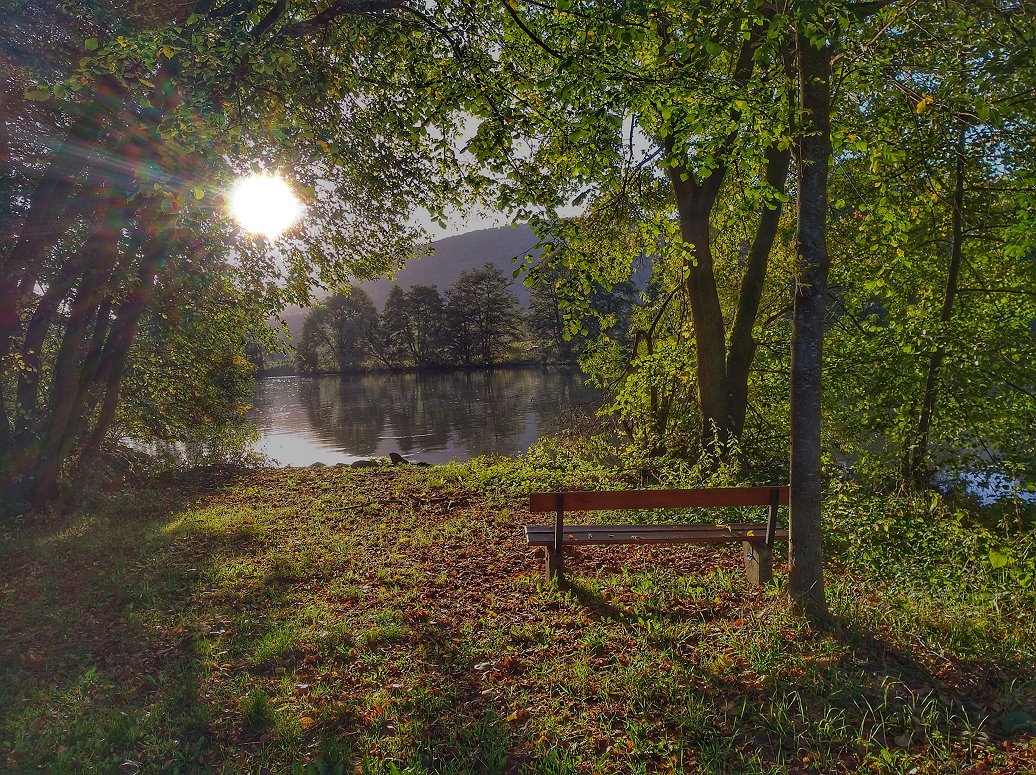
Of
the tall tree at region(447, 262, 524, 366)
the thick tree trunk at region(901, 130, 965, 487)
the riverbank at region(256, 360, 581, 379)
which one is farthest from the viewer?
the tall tree at region(447, 262, 524, 366)

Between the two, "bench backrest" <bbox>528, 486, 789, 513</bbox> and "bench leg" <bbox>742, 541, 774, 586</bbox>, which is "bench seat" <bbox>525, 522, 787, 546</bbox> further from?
"bench backrest" <bbox>528, 486, 789, 513</bbox>

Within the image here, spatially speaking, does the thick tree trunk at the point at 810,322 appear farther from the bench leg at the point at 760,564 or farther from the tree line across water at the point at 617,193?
the bench leg at the point at 760,564

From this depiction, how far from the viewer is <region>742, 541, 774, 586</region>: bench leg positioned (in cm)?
521

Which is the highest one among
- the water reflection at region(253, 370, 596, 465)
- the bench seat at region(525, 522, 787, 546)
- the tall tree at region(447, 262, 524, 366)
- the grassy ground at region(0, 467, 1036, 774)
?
the tall tree at region(447, 262, 524, 366)

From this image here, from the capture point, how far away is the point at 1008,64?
2969 mm

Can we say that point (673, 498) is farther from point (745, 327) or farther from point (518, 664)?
point (745, 327)

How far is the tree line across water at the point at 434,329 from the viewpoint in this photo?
62.8 meters

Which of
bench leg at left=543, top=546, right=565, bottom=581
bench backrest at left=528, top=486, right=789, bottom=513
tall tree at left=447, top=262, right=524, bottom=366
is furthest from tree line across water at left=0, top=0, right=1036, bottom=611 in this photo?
tall tree at left=447, top=262, right=524, bottom=366

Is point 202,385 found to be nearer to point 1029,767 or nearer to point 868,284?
point 868,284

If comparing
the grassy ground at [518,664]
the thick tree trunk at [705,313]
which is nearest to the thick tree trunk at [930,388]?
the grassy ground at [518,664]

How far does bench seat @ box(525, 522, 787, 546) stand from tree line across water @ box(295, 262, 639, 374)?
53352mm

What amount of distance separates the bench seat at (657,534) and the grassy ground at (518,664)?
0.46 metres

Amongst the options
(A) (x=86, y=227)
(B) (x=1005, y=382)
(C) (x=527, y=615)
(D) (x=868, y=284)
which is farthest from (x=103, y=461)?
(B) (x=1005, y=382)

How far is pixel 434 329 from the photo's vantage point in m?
65.0
